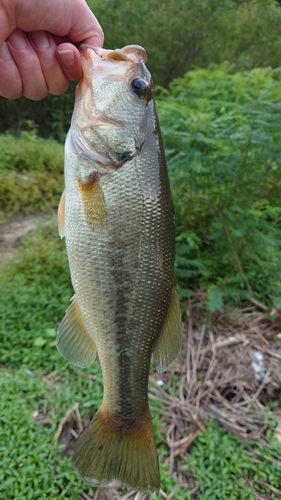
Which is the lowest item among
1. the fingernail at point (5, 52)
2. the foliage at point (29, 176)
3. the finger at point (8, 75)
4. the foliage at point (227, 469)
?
the foliage at point (29, 176)

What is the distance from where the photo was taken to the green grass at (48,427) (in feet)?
7.41

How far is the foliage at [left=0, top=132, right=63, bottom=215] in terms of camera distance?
4.81m

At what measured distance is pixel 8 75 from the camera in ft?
5.05

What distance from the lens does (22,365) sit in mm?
2939

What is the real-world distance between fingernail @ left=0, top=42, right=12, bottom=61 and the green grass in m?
2.25

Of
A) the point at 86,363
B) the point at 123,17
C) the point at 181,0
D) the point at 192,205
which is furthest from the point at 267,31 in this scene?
the point at 86,363

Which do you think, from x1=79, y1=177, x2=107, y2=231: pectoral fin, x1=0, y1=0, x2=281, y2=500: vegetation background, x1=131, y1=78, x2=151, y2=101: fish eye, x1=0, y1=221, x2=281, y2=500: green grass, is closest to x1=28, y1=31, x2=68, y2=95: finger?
x1=131, y1=78, x2=151, y2=101: fish eye

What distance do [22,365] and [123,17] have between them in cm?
952

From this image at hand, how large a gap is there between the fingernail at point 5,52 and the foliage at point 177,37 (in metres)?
7.98

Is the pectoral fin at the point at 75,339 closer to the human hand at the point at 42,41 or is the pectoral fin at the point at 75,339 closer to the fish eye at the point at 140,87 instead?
the fish eye at the point at 140,87

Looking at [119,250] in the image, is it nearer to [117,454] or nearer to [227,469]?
[117,454]

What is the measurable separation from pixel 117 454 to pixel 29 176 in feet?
15.0

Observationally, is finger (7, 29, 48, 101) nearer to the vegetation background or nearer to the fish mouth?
the fish mouth

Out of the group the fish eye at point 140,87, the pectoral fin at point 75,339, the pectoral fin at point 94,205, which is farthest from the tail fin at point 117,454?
the fish eye at point 140,87
